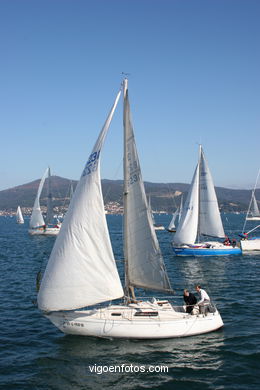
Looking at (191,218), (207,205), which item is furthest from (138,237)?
(207,205)

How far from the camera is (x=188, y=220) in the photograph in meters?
44.6

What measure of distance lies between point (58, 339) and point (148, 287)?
4.83 metres

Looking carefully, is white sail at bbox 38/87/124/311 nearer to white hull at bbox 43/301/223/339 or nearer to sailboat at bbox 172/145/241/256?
white hull at bbox 43/301/223/339

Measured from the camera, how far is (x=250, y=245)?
47.2 metres

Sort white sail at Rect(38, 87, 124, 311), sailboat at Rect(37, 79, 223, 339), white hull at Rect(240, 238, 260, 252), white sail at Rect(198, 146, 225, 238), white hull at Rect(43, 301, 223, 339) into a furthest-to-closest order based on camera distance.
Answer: white hull at Rect(240, 238, 260, 252) → white sail at Rect(198, 146, 225, 238) → white hull at Rect(43, 301, 223, 339) → sailboat at Rect(37, 79, 223, 339) → white sail at Rect(38, 87, 124, 311)

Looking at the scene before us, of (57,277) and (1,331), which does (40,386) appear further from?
(1,331)

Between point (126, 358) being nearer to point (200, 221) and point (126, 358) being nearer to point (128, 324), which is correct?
point (128, 324)

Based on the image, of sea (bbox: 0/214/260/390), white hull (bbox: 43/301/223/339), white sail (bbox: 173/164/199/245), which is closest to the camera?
sea (bbox: 0/214/260/390)

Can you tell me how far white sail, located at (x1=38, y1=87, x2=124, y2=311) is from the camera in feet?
51.8

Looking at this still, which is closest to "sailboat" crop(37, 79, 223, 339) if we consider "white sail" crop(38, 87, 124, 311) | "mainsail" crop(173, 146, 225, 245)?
"white sail" crop(38, 87, 124, 311)

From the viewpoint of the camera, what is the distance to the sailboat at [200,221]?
1742 inches

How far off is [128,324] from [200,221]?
31079mm

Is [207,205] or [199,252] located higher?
[207,205]

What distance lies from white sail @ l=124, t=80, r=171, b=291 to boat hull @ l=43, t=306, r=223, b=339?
59.7 inches
